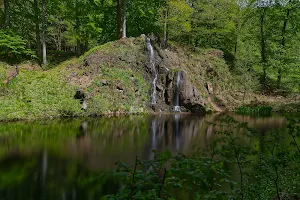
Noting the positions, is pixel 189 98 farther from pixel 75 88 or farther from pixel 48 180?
pixel 48 180

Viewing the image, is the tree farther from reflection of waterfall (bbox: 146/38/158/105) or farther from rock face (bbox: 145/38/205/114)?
rock face (bbox: 145/38/205/114)

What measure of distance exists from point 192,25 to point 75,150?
22900mm

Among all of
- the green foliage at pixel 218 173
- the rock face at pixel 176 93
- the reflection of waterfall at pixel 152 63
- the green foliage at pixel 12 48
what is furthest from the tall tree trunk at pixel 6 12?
the green foliage at pixel 218 173

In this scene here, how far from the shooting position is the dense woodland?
78.3 feet

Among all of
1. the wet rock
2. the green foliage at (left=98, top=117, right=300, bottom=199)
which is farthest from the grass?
the green foliage at (left=98, top=117, right=300, bottom=199)

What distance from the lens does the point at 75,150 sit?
30.9ft

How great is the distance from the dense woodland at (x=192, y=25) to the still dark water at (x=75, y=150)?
1126 centimetres

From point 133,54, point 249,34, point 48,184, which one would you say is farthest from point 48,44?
point 48,184

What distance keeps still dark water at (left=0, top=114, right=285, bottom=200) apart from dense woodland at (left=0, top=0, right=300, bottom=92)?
1126 cm

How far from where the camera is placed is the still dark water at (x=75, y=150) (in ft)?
20.4

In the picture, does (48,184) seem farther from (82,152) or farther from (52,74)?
(52,74)

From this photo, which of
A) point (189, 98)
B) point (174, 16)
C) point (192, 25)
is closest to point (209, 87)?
point (189, 98)

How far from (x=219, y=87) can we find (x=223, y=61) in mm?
3602

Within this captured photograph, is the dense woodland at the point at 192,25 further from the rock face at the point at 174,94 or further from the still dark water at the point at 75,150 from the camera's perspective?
the still dark water at the point at 75,150
